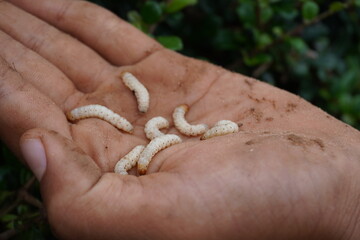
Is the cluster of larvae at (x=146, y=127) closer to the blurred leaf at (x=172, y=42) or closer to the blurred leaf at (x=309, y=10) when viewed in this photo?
the blurred leaf at (x=172, y=42)

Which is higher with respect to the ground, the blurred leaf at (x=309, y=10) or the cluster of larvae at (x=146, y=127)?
the blurred leaf at (x=309, y=10)

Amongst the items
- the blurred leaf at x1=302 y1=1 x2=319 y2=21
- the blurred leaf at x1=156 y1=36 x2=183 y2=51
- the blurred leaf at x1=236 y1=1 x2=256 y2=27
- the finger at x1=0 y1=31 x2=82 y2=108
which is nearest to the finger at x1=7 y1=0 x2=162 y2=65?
the blurred leaf at x1=156 y1=36 x2=183 y2=51

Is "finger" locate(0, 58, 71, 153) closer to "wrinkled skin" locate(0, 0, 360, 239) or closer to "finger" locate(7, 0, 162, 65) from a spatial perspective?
"wrinkled skin" locate(0, 0, 360, 239)

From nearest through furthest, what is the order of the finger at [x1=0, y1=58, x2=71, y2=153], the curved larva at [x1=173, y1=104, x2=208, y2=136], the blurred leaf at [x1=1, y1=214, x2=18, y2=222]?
the finger at [x1=0, y1=58, x2=71, y2=153] → the blurred leaf at [x1=1, y1=214, x2=18, y2=222] → the curved larva at [x1=173, y1=104, x2=208, y2=136]

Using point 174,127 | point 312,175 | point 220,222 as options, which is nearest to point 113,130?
point 174,127

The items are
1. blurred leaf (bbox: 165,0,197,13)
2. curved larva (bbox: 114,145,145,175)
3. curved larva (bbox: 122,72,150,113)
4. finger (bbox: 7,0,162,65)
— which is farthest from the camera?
finger (bbox: 7,0,162,65)

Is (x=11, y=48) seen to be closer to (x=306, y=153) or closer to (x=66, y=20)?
(x=66, y=20)

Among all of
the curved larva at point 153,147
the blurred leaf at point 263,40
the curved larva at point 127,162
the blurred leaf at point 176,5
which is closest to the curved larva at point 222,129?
the curved larva at point 153,147
